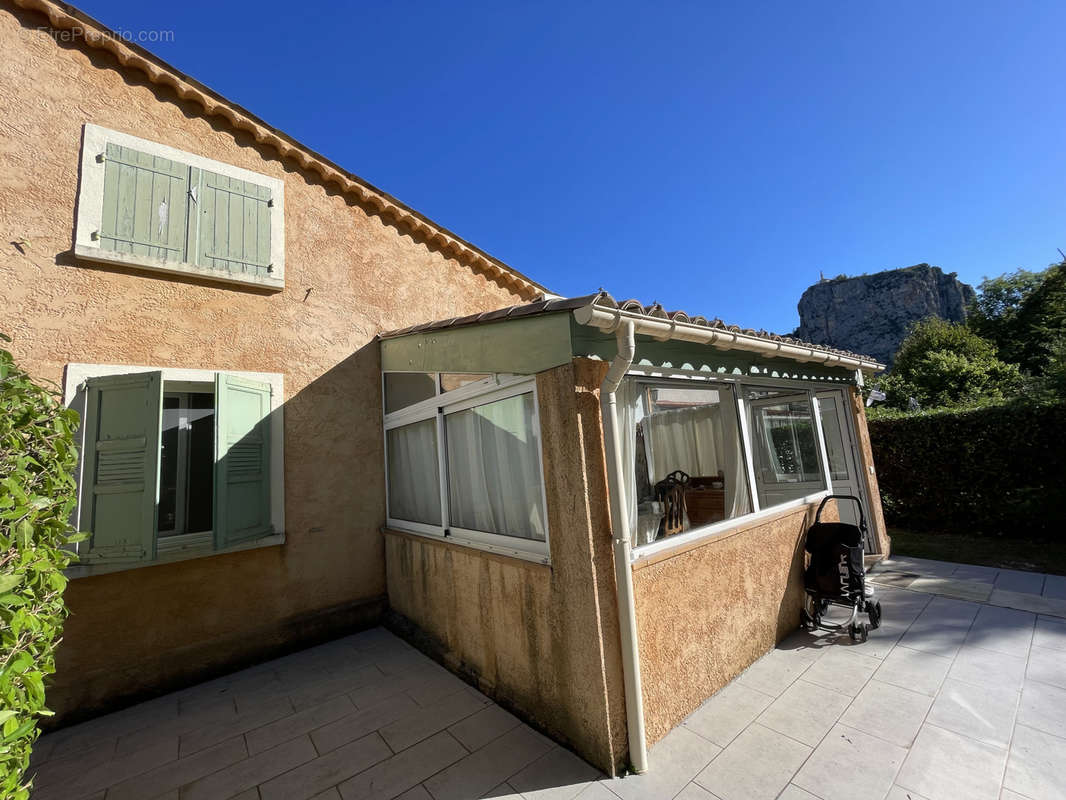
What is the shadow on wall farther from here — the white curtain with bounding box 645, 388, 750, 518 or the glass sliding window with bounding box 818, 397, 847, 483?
the glass sliding window with bounding box 818, 397, 847, 483

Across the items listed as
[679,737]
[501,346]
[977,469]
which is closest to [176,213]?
[501,346]

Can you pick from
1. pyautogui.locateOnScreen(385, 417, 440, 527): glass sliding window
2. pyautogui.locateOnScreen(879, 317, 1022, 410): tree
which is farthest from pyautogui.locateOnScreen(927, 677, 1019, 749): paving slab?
pyautogui.locateOnScreen(879, 317, 1022, 410): tree

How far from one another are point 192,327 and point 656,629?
6.45m

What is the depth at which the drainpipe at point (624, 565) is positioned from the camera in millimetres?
3234

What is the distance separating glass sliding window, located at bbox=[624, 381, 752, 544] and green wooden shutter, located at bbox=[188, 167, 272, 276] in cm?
557

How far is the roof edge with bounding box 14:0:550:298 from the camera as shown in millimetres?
5133

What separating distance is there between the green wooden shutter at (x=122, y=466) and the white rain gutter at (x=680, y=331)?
4752 mm

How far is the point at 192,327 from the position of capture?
17.9 feet

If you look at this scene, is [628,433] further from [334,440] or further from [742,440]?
[334,440]

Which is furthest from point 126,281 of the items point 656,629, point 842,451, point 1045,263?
point 1045,263

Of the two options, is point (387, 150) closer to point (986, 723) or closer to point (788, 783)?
point (788, 783)

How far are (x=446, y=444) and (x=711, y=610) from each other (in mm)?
3415

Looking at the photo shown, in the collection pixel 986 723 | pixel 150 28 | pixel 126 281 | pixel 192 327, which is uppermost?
pixel 150 28

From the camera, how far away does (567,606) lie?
349cm
